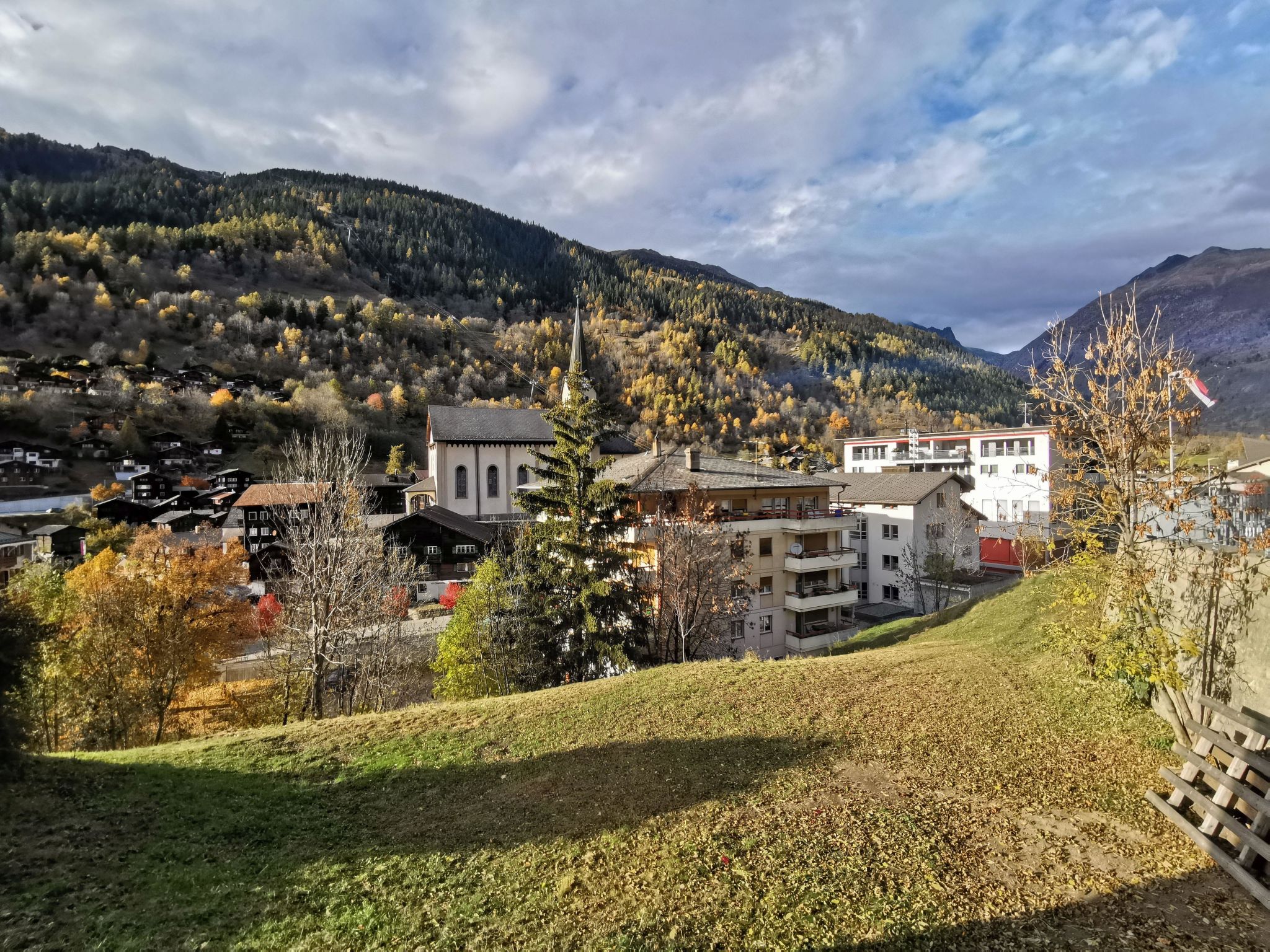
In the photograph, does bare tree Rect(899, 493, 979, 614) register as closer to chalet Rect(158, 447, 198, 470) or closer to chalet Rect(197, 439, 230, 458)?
chalet Rect(158, 447, 198, 470)

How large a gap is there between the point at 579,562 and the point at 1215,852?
16784 mm

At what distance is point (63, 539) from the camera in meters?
49.1

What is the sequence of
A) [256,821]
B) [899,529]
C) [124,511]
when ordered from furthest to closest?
[124,511], [899,529], [256,821]

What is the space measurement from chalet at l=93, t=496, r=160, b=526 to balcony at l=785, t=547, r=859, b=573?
65.6 metres

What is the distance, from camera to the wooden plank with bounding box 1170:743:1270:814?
17.6ft

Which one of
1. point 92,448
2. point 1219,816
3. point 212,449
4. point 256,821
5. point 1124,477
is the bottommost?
point 256,821

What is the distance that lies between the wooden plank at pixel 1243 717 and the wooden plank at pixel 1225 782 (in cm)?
55

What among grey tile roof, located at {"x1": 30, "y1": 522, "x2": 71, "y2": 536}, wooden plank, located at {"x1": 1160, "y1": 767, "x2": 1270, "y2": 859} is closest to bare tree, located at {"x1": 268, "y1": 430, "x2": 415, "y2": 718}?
wooden plank, located at {"x1": 1160, "y1": 767, "x2": 1270, "y2": 859}

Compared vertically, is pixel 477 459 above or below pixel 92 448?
below

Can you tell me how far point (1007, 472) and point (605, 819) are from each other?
2292 inches

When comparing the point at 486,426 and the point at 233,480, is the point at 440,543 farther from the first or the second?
the point at 233,480

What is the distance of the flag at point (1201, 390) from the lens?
7375 millimetres

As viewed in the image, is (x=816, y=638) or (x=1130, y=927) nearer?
(x=1130, y=927)

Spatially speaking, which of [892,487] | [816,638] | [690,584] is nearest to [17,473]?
[690,584]
